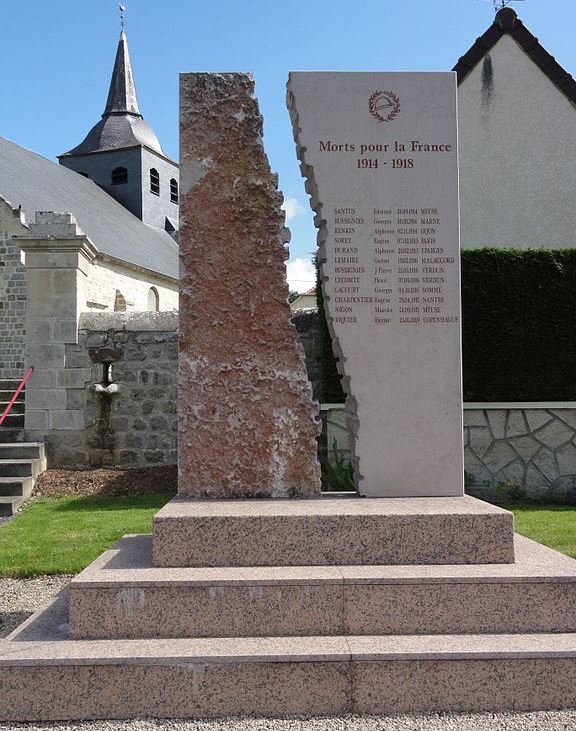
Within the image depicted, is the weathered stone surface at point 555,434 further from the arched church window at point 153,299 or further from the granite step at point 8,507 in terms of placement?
the arched church window at point 153,299

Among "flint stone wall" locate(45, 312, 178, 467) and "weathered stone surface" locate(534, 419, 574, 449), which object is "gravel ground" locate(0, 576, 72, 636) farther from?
"weathered stone surface" locate(534, 419, 574, 449)

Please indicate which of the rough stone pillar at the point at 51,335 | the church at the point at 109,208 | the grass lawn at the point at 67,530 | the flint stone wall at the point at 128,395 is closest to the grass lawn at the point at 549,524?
the flint stone wall at the point at 128,395

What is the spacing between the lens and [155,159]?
35.4 m

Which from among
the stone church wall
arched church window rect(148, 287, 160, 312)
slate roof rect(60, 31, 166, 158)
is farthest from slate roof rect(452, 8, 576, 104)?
slate roof rect(60, 31, 166, 158)

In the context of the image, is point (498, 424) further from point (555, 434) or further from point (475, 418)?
point (555, 434)

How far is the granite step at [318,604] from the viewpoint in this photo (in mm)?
3068

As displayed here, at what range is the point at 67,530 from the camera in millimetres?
6074

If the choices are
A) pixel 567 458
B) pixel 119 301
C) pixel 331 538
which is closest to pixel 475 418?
pixel 567 458

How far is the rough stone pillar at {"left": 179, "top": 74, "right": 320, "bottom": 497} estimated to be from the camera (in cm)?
389

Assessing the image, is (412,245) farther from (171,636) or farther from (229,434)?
(171,636)

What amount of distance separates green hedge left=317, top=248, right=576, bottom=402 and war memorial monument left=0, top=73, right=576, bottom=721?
4123 millimetres

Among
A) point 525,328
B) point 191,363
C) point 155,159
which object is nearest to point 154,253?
point 155,159

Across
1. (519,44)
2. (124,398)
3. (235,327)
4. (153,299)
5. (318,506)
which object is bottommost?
(318,506)

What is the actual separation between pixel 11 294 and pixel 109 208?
10.9 meters
